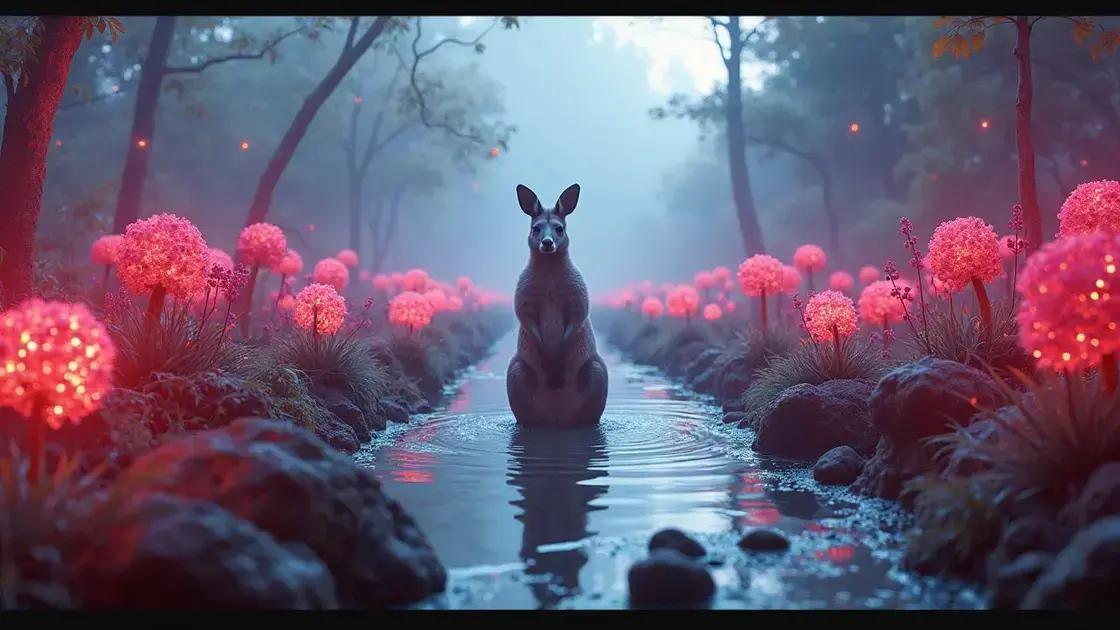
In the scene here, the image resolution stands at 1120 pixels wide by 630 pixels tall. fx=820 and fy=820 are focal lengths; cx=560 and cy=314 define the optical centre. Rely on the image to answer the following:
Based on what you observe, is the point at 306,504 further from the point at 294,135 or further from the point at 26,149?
the point at 294,135

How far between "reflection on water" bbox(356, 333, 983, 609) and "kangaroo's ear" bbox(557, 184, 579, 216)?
246cm

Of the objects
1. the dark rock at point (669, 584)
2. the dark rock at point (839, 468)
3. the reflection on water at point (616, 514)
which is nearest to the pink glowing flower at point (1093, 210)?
the dark rock at point (839, 468)

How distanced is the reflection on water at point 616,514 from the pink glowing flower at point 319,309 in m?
1.49

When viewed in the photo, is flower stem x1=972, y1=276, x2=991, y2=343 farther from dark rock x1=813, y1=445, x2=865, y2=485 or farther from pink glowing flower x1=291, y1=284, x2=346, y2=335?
pink glowing flower x1=291, y1=284, x2=346, y2=335

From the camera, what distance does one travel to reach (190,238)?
275 inches

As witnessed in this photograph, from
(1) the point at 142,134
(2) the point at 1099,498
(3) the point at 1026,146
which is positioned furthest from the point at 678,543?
(1) the point at 142,134

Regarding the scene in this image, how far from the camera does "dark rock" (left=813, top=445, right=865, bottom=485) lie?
6.24 metres

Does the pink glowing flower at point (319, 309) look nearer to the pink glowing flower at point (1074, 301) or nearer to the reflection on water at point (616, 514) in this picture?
the reflection on water at point (616, 514)

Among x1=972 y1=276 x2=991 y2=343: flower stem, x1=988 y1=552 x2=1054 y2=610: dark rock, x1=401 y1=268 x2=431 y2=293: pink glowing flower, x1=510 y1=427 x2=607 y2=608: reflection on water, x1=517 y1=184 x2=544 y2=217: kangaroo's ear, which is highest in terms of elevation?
x1=517 y1=184 x2=544 y2=217: kangaroo's ear

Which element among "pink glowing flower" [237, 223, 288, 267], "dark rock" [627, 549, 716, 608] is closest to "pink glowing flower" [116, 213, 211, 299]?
"pink glowing flower" [237, 223, 288, 267]

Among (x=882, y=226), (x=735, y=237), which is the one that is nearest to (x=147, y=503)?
(x=882, y=226)

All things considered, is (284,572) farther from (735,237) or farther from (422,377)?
(735,237)

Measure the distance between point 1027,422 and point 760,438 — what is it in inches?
129

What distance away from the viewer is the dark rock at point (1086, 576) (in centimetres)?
315
